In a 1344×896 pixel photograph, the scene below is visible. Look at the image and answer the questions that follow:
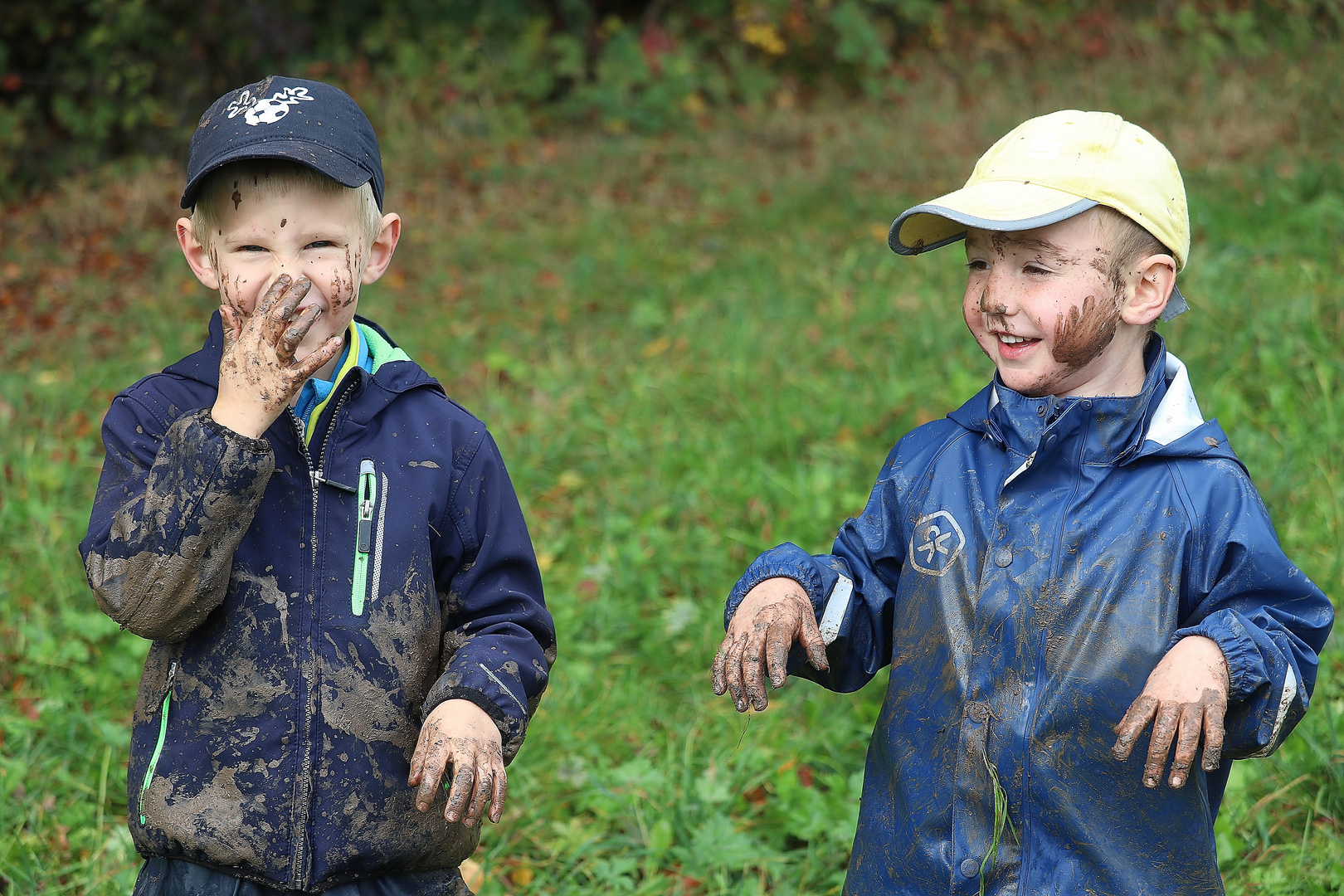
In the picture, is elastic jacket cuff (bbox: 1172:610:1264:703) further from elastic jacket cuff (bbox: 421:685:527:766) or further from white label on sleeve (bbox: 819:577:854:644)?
elastic jacket cuff (bbox: 421:685:527:766)

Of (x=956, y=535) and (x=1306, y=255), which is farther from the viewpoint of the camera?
(x=1306, y=255)

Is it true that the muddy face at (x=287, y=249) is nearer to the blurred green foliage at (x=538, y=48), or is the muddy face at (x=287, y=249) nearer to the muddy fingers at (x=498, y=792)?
the muddy fingers at (x=498, y=792)

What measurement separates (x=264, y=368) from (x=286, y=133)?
1.24 feet

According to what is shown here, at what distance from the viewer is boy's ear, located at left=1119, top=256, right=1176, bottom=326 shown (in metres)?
1.95

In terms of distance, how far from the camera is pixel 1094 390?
2010mm

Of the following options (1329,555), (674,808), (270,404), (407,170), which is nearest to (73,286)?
(407,170)

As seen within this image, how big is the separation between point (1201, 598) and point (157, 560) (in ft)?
5.06

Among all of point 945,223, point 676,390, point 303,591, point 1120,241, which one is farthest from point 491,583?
point 676,390

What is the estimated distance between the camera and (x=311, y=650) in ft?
6.07

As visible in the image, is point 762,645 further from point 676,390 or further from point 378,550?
point 676,390

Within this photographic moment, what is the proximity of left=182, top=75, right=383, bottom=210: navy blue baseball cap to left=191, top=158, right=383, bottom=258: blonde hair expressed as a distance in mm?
23

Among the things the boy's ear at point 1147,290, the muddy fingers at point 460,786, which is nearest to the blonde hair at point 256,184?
the muddy fingers at point 460,786

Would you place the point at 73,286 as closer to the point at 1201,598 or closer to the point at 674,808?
the point at 674,808

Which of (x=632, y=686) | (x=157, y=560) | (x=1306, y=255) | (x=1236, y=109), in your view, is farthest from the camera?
(x=1236, y=109)
